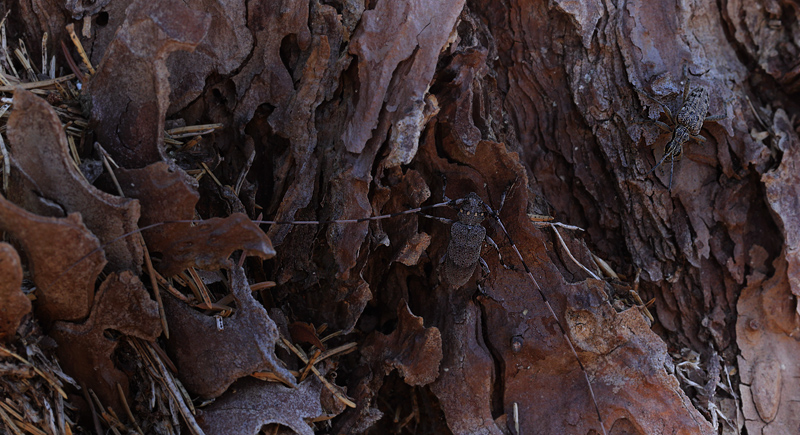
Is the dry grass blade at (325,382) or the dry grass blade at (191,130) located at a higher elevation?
the dry grass blade at (191,130)

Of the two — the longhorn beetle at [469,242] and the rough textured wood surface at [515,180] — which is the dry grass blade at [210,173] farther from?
the longhorn beetle at [469,242]

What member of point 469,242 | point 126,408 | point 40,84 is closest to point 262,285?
point 126,408

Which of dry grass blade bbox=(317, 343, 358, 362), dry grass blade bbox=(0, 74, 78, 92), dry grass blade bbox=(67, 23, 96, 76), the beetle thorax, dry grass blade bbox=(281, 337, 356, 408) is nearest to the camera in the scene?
dry grass blade bbox=(0, 74, 78, 92)

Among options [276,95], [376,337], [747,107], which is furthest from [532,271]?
[747,107]

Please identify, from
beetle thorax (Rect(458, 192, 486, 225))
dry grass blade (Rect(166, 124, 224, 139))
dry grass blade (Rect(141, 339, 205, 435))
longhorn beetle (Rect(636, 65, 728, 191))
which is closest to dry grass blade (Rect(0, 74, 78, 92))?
dry grass blade (Rect(166, 124, 224, 139))

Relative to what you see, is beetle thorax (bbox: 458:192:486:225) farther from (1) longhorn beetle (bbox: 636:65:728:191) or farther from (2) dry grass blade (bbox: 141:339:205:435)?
(2) dry grass blade (bbox: 141:339:205:435)

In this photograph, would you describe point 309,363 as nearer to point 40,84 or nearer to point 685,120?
point 40,84

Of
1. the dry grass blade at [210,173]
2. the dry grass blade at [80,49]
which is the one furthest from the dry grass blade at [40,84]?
the dry grass blade at [210,173]

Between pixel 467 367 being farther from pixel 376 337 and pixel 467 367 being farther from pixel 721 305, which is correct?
pixel 721 305
